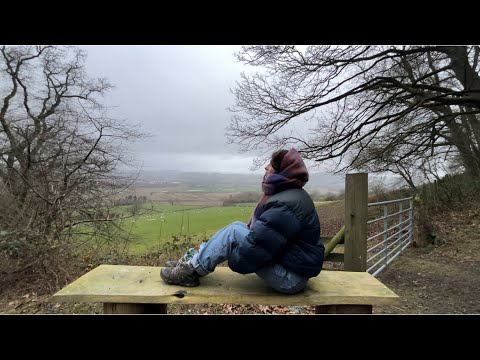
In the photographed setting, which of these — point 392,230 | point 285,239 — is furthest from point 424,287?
point 285,239

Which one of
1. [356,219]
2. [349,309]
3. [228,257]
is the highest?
[356,219]

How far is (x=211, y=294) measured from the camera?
1.41 m

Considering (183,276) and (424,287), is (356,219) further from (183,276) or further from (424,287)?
(424,287)

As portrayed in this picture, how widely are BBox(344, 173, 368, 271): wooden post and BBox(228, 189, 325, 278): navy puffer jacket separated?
0.77 meters

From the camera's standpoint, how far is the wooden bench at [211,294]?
4.56 feet

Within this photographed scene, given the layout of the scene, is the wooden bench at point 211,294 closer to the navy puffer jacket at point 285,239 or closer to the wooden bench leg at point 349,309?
the wooden bench leg at point 349,309

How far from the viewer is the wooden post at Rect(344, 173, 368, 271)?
210 centimetres

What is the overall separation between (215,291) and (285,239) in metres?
0.43

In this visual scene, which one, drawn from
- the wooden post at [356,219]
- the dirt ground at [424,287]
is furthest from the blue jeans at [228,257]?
the dirt ground at [424,287]

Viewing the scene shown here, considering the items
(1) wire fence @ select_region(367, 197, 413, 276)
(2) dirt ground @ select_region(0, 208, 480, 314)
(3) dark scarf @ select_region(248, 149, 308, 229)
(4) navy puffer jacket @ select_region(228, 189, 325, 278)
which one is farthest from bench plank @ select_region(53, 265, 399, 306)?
(1) wire fence @ select_region(367, 197, 413, 276)

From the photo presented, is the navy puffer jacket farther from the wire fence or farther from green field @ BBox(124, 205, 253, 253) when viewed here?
the wire fence

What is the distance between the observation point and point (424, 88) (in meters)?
5.89

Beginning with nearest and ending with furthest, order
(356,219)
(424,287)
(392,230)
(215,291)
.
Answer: (215,291) < (356,219) < (424,287) < (392,230)

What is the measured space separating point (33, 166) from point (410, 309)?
471cm
